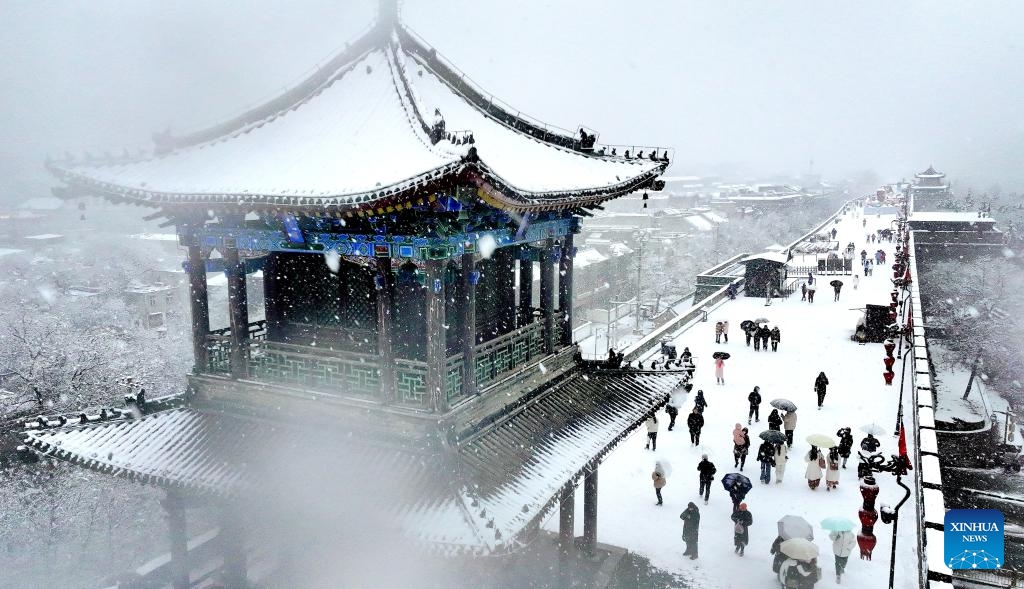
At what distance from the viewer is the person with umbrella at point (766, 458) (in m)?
17.0

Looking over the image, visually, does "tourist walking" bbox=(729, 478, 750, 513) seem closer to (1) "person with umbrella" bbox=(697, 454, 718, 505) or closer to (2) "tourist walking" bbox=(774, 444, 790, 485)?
(1) "person with umbrella" bbox=(697, 454, 718, 505)

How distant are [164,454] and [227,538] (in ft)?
6.49

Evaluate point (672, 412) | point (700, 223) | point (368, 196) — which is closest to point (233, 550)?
point (368, 196)

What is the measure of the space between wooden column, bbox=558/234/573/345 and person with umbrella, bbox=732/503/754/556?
16.1 ft

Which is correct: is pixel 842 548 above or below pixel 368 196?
below

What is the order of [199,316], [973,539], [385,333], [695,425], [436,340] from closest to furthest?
[436,340], [385,333], [973,539], [199,316], [695,425]

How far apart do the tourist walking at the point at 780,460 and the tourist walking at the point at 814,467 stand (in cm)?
56

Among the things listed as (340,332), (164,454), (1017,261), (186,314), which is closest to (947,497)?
(340,332)

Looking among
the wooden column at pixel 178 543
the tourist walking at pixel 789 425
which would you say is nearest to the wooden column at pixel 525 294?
the wooden column at pixel 178 543

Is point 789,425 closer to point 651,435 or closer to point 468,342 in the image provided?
point 651,435

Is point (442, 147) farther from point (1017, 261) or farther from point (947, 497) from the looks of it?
point (1017, 261)

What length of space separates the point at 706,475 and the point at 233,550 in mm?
10145

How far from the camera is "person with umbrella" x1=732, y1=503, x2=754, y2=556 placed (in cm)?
1376

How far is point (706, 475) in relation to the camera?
15984 mm
